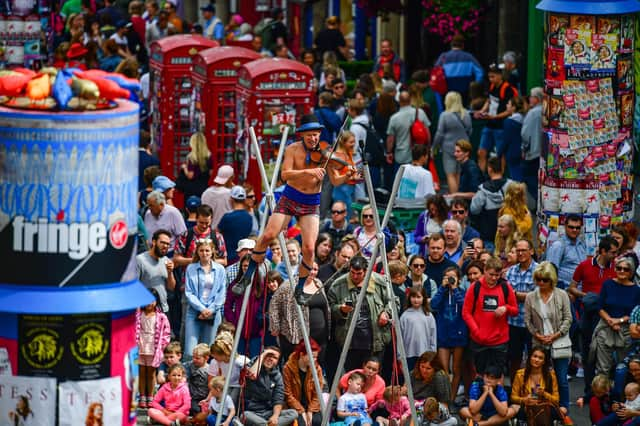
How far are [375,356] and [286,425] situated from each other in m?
1.17

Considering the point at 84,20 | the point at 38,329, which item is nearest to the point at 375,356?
the point at 38,329

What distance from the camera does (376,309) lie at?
15.8 m

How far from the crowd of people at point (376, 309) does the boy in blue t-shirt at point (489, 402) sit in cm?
1

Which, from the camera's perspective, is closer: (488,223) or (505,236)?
(505,236)

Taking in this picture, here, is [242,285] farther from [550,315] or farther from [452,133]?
[452,133]

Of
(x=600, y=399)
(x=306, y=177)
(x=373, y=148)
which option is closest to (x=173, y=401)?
(x=306, y=177)

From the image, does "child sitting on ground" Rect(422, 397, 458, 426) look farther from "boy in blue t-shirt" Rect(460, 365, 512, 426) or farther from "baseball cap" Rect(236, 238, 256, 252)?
"baseball cap" Rect(236, 238, 256, 252)

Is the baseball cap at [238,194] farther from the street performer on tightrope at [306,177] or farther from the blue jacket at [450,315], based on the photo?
the street performer on tightrope at [306,177]

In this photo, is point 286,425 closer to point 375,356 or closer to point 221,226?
point 375,356

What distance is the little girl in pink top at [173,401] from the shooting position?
1562 cm

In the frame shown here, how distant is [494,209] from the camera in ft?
63.3

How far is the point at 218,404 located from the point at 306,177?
2.86 meters

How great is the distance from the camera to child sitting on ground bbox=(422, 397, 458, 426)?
15.2 meters

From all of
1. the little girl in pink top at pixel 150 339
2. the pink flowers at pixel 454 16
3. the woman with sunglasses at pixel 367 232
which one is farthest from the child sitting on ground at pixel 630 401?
the pink flowers at pixel 454 16
